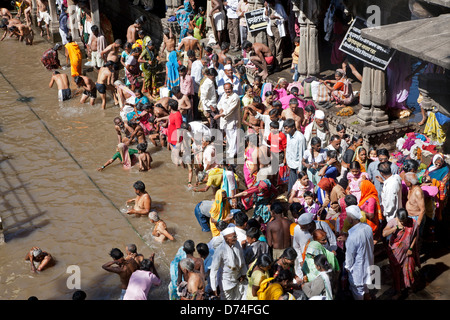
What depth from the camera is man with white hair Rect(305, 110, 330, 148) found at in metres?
10.6

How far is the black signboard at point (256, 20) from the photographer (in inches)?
573

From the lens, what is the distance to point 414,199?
9.00m

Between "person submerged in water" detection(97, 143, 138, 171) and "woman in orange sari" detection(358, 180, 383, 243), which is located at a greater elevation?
"woman in orange sari" detection(358, 180, 383, 243)

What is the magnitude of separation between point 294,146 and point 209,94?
2866mm

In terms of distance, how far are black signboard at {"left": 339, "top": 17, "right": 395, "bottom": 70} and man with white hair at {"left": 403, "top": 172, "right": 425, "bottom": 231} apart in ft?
10.0

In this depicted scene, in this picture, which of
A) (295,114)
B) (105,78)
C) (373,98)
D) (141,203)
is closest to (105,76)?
(105,78)

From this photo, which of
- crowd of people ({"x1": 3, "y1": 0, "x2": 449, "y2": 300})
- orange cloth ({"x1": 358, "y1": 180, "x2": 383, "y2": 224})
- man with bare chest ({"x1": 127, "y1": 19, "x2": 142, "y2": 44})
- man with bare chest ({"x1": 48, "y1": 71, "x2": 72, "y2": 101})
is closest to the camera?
crowd of people ({"x1": 3, "y1": 0, "x2": 449, "y2": 300})

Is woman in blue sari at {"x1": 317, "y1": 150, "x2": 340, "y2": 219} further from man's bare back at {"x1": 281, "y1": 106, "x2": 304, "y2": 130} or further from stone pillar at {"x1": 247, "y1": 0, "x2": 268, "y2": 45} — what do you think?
stone pillar at {"x1": 247, "y1": 0, "x2": 268, "y2": 45}

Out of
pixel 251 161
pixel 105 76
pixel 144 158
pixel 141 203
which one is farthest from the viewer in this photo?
pixel 105 76

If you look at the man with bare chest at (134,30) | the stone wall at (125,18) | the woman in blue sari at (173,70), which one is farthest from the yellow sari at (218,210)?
the stone wall at (125,18)

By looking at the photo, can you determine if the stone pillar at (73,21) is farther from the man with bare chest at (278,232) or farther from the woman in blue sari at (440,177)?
the woman in blue sari at (440,177)

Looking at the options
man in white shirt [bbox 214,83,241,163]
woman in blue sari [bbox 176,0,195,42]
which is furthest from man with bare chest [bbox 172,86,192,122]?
Result: woman in blue sari [bbox 176,0,195,42]

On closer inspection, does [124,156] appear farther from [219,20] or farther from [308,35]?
[219,20]
